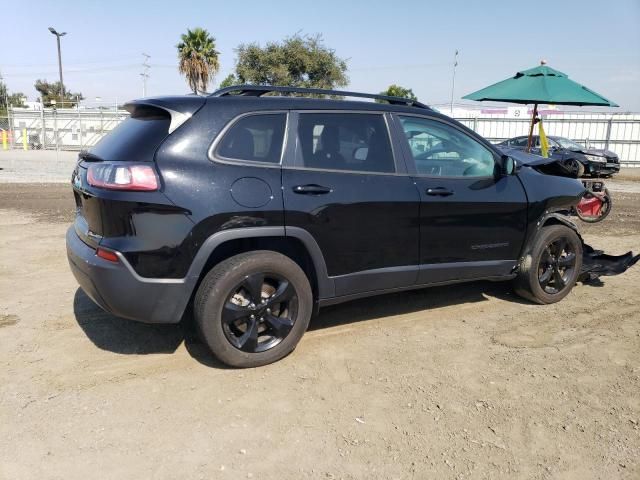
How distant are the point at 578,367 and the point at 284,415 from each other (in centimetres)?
213

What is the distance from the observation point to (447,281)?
440 centimetres

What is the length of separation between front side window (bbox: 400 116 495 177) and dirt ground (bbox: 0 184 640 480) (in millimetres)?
1285

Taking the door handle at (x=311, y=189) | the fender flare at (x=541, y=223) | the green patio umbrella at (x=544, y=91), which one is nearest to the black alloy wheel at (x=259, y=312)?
the door handle at (x=311, y=189)

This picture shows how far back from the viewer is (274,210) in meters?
3.43

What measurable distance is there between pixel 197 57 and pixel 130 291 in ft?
112

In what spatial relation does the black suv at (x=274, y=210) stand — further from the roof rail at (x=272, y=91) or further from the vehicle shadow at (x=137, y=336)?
the vehicle shadow at (x=137, y=336)

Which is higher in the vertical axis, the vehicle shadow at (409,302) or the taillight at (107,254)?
the taillight at (107,254)

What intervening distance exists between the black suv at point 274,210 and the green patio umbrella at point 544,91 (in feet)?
16.8

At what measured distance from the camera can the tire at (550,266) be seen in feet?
15.8

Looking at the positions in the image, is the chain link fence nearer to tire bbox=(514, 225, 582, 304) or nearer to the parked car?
the parked car

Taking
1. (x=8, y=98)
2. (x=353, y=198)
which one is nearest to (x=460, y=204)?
(x=353, y=198)

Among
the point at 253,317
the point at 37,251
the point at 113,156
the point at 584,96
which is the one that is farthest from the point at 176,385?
the point at 584,96

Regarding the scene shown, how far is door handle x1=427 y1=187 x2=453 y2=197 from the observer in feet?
13.4

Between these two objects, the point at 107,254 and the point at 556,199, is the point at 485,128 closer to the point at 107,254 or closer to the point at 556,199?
the point at 556,199
